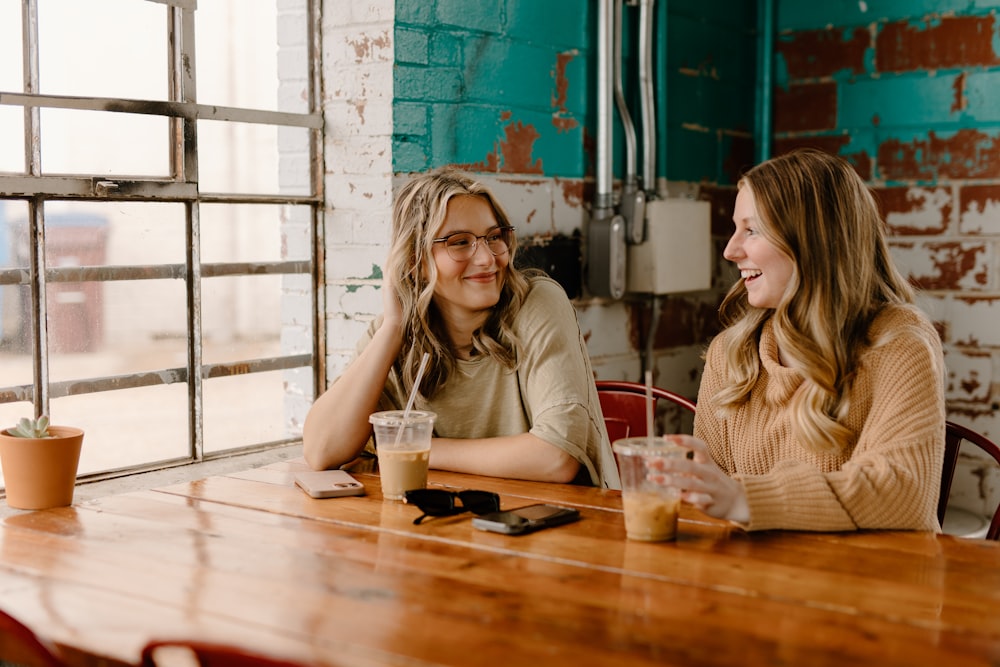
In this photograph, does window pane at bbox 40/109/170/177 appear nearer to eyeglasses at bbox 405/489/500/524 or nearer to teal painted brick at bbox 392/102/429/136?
teal painted brick at bbox 392/102/429/136

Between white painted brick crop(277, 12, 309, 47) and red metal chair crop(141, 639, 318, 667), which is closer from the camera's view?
red metal chair crop(141, 639, 318, 667)

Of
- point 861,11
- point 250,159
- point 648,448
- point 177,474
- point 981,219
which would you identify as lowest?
point 177,474

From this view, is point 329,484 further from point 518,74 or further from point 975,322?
point 975,322

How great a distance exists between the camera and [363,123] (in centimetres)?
251

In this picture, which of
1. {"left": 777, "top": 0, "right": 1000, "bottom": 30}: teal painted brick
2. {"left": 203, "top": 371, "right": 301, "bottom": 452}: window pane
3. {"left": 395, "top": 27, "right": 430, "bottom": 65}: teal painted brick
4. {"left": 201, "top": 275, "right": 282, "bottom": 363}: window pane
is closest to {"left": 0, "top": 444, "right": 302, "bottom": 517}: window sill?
{"left": 203, "top": 371, "right": 301, "bottom": 452}: window pane

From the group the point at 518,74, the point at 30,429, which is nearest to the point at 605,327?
the point at 518,74

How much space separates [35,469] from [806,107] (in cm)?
258

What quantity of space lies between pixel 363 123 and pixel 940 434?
4.79 feet

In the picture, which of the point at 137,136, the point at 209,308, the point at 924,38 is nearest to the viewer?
the point at 137,136

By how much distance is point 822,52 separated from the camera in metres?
3.35

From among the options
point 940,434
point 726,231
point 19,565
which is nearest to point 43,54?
point 19,565

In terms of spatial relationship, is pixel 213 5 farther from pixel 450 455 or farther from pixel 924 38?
pixel 924 38

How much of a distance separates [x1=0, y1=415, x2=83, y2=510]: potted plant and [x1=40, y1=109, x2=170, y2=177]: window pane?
0.61m

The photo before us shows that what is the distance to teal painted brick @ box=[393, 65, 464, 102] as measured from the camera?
2465mm
